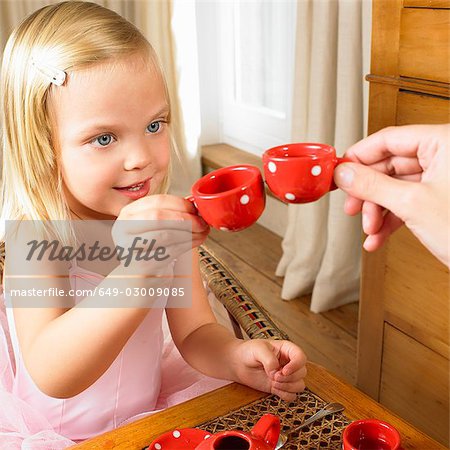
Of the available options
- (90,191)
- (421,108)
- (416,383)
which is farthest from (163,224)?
(416,383)

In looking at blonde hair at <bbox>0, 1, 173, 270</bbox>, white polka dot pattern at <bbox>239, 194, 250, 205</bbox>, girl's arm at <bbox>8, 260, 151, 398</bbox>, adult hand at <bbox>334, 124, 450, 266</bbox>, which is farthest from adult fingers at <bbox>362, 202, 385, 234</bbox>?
blonde hair at <bbox>0, 1, 173, 270</bbox>

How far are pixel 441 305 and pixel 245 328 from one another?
507mm

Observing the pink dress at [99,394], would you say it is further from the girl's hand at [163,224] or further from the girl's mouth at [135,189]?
the girl's hand at [163,224]

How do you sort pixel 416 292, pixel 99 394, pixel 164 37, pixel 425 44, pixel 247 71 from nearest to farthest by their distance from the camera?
pixel 99 394
pixel 425 44
pixel 416 292
pixel 164 37
pixel 247 71

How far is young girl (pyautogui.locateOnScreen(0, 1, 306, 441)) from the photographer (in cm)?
97

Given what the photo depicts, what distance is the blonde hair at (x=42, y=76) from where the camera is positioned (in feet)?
3.55

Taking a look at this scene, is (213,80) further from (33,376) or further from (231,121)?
(33,376)

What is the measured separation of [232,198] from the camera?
78 centimetres

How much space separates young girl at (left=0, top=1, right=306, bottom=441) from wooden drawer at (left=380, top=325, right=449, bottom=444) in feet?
2.02

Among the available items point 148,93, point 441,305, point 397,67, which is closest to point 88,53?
point 148,93

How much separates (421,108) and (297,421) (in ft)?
2.64

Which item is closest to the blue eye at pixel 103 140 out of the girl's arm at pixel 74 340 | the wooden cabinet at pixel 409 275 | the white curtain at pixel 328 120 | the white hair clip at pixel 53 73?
the white hair clip at pixel 53 73

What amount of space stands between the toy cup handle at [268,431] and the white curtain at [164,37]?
224 centimetres

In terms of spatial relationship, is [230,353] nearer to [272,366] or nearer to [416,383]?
[272,366]
